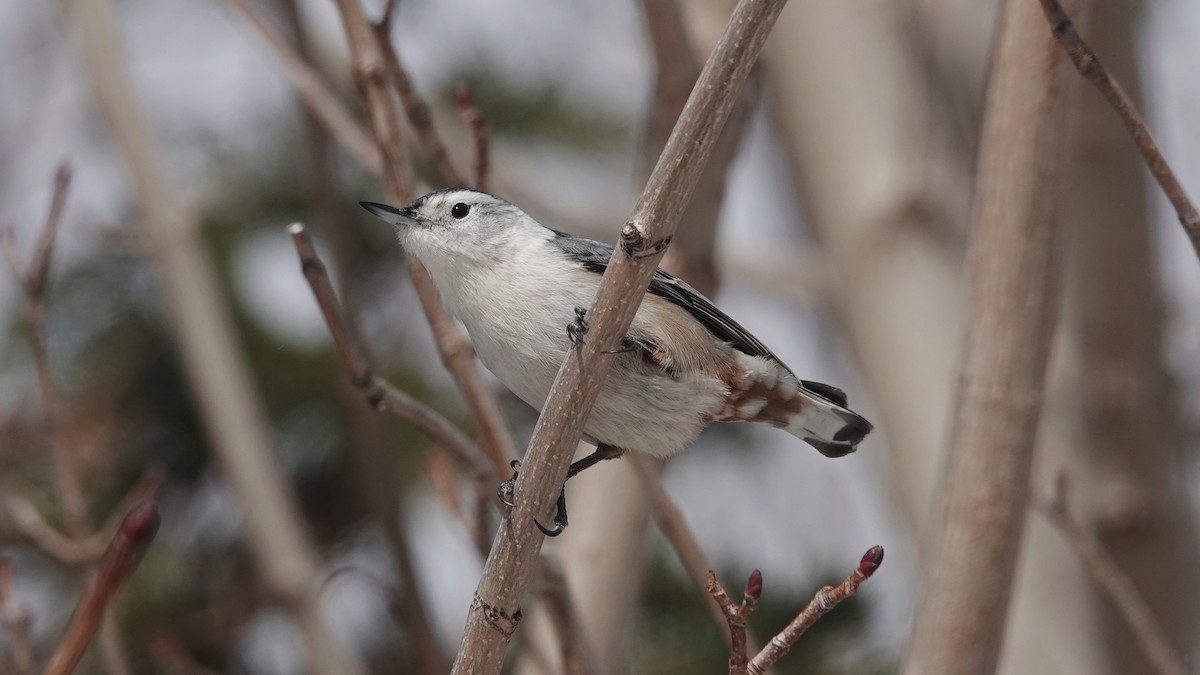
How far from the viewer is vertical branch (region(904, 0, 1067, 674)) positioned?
191 centimetres

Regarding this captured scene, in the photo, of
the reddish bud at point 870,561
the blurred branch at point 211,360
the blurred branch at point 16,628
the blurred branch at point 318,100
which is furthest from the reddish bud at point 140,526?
the blurred branch at point 211,360

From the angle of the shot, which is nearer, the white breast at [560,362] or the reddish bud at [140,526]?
the reddish bud at [140,526]

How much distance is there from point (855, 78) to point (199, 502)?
228 cm

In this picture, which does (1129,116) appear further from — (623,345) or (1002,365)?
(623,345)

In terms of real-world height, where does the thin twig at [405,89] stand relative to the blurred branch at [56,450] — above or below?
above

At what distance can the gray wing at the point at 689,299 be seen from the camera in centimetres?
215

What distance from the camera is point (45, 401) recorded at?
2221 millimetres

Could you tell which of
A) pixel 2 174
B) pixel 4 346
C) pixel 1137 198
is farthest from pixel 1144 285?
pixel 2 174

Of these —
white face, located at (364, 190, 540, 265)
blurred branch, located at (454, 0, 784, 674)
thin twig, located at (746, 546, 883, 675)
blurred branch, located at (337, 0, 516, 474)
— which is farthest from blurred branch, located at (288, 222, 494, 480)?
thin twig, located at (746, 546, 883, 675)

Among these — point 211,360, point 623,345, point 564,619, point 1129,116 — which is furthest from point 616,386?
point 211,360

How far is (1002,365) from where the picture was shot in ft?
6.46

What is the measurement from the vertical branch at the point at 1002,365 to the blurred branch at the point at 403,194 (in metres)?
0.79

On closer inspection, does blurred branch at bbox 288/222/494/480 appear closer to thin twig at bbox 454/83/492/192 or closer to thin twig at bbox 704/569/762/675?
thin twig at bbox 454/83/492/192

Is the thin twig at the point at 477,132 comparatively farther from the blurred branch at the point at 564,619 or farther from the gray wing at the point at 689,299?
the blurred branch at the point at 564,619
